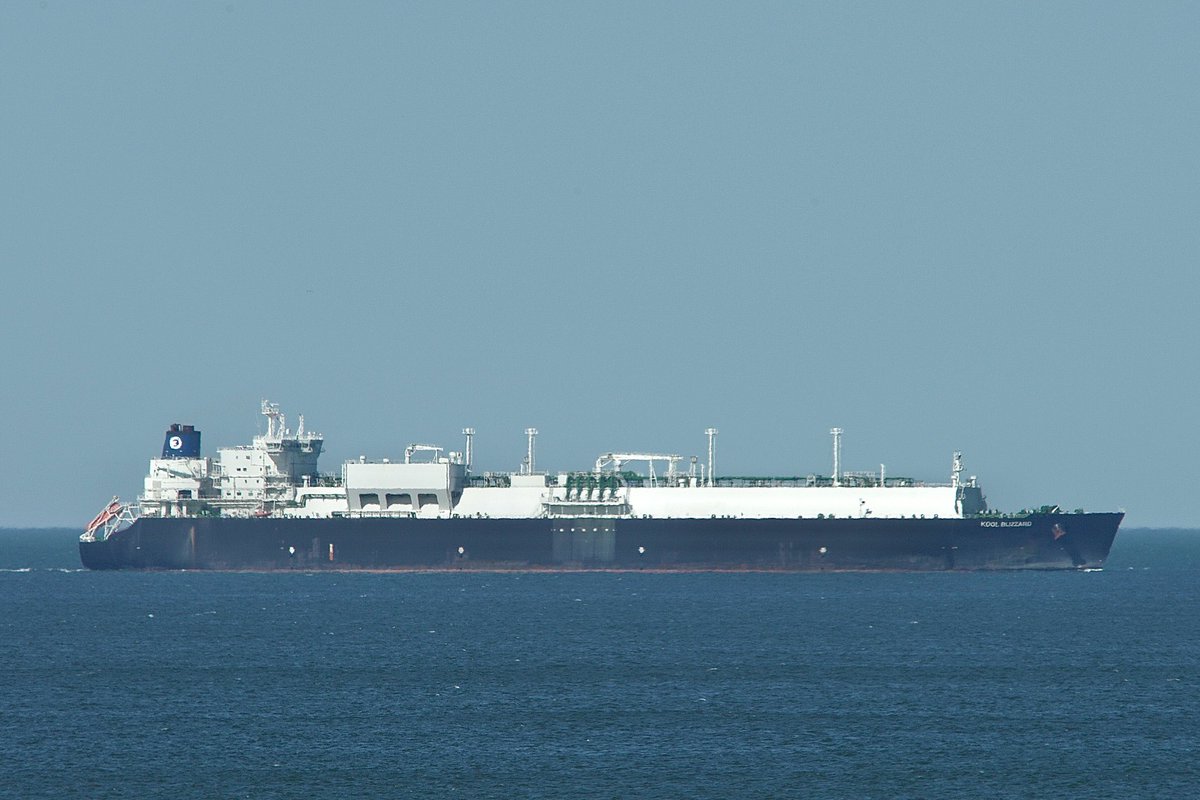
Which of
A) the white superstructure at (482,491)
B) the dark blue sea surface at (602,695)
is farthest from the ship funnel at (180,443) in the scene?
the dark blue sea surface at (602,695)

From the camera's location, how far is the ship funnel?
3898 inches

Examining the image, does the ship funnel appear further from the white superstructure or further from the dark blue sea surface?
the dark blue sea surface

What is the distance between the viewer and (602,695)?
1991 inches

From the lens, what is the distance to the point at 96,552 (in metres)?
98.4

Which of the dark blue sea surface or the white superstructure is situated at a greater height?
the white superstructure

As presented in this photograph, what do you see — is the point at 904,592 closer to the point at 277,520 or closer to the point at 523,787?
the point at 277,520

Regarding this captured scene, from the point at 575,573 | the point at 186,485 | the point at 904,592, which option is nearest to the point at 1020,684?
the point at 904,592

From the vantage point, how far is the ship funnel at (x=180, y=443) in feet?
325

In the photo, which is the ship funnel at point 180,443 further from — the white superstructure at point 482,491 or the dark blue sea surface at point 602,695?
the dark blue sea surface at point 602,695

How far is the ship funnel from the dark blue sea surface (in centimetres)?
1586

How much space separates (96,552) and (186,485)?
651 cm

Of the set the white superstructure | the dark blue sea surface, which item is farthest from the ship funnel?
the dark blue sea surface

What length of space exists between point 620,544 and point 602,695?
4202 cm

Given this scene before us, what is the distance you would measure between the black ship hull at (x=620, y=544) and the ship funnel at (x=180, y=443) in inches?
196
